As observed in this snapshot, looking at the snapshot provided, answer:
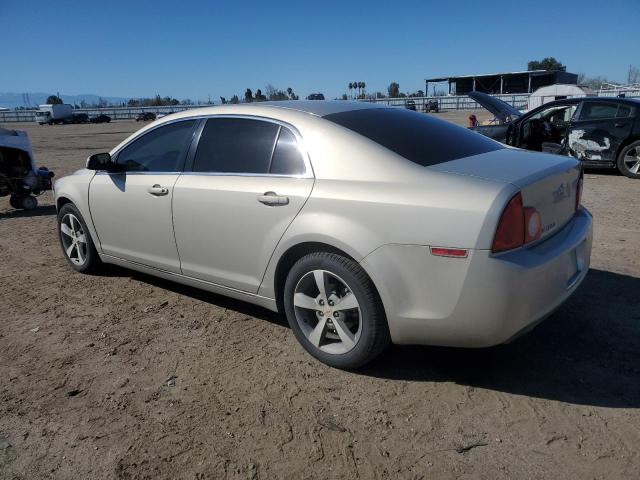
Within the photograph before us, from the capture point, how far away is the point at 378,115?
11.7 feet

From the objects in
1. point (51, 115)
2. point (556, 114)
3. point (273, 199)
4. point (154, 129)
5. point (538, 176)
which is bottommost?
point (51, 115)

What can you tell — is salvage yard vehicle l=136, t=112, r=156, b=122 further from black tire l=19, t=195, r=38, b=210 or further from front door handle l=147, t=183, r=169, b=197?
front door handle l=147, t=183, r=169, b=197

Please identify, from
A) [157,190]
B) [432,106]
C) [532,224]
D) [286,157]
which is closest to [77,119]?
[432,106]

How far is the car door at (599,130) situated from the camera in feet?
31.4

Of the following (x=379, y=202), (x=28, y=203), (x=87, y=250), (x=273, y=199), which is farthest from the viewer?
(x=28, y=203)

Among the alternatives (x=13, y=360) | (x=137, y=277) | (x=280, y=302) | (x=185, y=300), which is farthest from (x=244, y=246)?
(x=137, y=277)

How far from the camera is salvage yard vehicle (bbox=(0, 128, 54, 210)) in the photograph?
26.9 ft

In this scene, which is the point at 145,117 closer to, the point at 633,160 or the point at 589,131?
the point at 589,131

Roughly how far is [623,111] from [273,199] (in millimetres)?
9103

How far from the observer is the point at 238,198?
3344 mm

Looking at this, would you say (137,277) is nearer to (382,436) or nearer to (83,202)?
(83,202)

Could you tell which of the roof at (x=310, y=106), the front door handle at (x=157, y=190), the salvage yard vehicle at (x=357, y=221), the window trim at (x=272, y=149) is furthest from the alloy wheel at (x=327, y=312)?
the front door handle at (x=157, y=190)

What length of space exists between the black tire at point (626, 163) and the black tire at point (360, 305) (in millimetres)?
8872

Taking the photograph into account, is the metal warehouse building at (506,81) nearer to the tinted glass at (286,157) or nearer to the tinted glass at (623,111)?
the tinted glass at (623,111)
